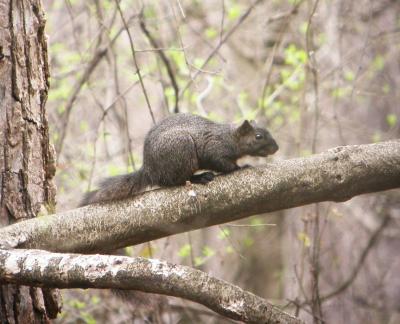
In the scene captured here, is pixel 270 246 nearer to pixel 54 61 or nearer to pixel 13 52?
pixel 54 61

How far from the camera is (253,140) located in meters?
4.34

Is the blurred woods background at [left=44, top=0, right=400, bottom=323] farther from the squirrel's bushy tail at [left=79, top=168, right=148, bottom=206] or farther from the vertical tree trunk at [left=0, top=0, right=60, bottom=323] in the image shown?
the vertical tree trunk at [left=0, top=0, right=60, bottom=323]

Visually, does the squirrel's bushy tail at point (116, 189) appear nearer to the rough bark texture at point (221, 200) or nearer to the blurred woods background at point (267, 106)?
the rough bark texture at point (221, 200)

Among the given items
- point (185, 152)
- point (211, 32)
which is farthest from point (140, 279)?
point (211, 32)

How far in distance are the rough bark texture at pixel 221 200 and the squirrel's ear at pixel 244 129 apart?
1318 mm

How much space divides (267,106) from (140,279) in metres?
3.77

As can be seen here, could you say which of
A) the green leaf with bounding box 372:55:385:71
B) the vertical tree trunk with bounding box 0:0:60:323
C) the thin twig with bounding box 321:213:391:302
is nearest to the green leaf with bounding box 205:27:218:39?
the green leaf with bounding box 372:55:385:71

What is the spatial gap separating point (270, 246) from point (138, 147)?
2594 mm

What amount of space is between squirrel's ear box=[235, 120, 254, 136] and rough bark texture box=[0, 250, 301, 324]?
2.20 metres

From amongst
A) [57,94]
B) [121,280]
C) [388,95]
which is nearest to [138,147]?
[57,94]

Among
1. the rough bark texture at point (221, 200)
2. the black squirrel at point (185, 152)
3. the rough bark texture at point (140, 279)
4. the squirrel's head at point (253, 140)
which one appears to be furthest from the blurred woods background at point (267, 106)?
the rough bark texture at point (140, 279)

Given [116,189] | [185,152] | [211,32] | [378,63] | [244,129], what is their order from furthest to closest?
[378,63]
[211,32]
[244,129]
[185,152]
[116,189]

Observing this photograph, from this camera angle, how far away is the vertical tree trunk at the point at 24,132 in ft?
9.71

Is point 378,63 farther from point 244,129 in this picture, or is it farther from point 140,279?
point 140,279
